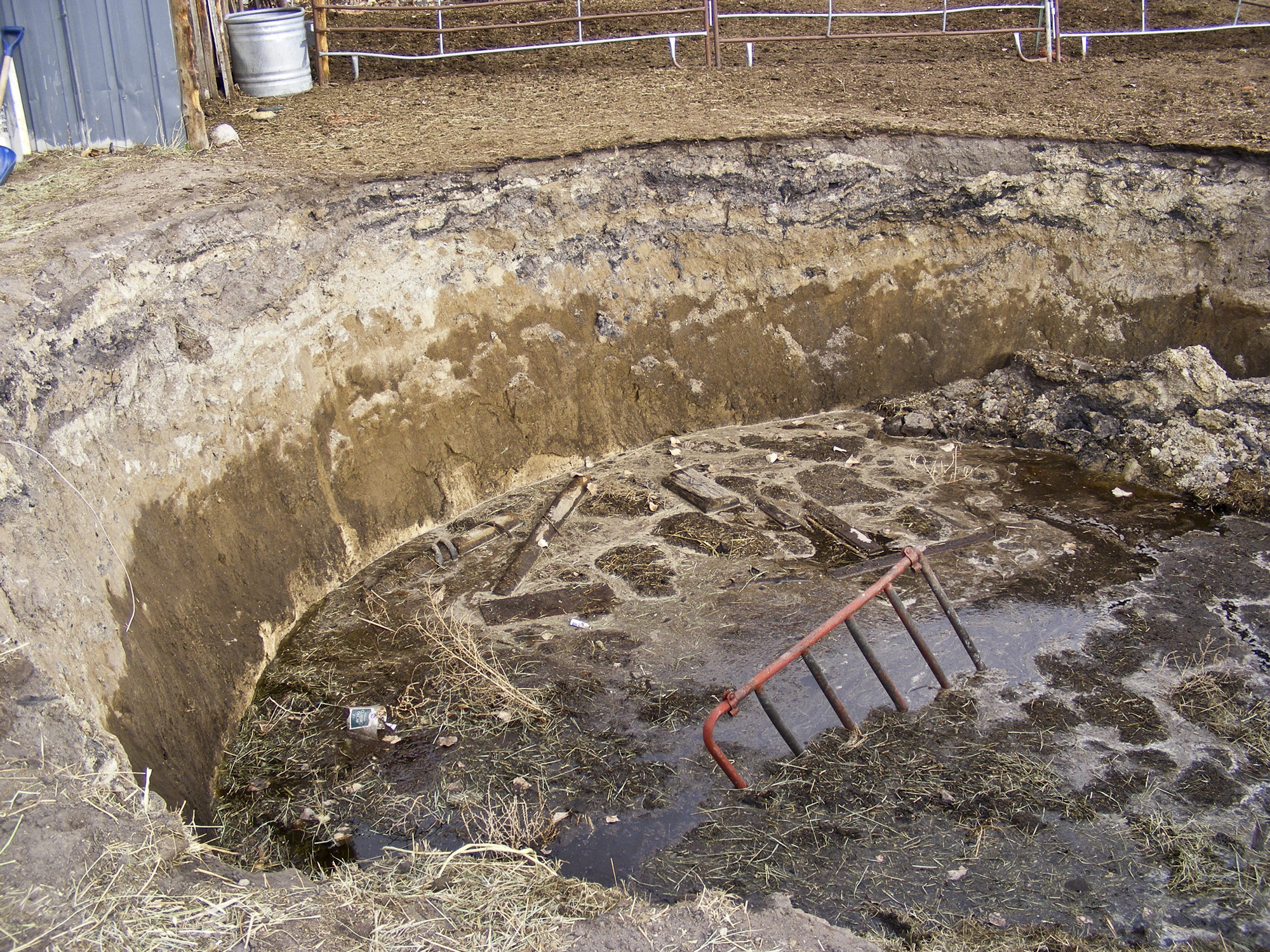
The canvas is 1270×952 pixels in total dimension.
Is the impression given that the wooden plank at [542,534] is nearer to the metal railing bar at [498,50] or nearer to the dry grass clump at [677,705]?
the dry grass clump at [677,705]

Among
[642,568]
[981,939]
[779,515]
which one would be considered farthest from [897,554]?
[981,939]

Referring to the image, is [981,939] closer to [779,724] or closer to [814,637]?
[779,724]

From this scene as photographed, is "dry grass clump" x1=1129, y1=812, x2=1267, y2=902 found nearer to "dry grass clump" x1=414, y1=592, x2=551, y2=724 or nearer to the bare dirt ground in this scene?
"dry grass clump" x1=414, y1=592, x2=551, y2=724

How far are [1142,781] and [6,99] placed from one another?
8860 millimetres

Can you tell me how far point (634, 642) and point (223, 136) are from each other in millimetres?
5278

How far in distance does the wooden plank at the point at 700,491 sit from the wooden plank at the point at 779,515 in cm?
20

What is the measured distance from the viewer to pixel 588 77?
10.5 meters

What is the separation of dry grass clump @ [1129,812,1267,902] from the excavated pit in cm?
43

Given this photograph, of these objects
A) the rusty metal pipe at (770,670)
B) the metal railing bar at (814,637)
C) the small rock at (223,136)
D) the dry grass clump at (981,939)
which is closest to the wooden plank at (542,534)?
the rusty metal pipe at (770,670)

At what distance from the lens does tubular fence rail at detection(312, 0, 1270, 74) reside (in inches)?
419

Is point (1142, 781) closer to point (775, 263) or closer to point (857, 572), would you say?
point (857, 572)

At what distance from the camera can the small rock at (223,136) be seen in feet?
25.8

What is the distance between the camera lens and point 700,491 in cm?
781

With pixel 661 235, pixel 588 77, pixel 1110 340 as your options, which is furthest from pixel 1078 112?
pixel 588 77
